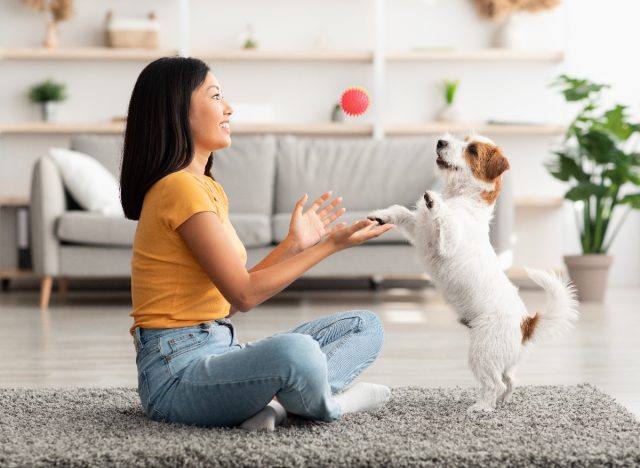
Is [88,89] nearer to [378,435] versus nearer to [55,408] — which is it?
[55,408]

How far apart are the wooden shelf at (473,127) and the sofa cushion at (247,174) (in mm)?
921

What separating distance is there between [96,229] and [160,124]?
259 cm

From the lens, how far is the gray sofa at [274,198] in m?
4.29

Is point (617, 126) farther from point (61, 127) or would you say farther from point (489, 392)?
point (61, 127)

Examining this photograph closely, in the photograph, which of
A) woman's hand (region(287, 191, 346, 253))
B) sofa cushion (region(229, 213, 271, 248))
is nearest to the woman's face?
woman's hand (region(287, 191, 346, 253))

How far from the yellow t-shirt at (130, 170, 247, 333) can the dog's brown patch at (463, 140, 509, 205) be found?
588mm

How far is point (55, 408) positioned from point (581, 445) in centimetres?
118

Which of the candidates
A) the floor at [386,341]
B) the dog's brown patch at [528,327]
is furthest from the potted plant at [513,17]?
the dog's brown patch at [528,327]

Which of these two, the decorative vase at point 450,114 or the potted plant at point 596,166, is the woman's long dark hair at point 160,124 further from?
the decorative vase at point 450,114

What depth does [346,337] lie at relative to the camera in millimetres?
2002

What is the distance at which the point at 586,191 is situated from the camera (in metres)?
4.61

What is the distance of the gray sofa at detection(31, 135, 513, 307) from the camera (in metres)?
4.29

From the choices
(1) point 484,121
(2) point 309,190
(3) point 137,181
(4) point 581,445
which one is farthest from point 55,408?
(1) point 484,121

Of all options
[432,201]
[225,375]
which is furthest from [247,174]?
[225,375]
